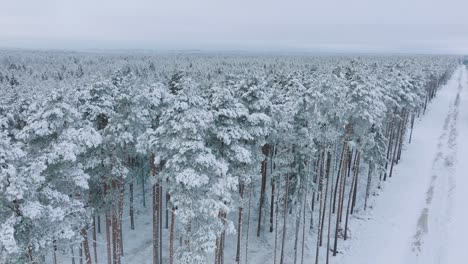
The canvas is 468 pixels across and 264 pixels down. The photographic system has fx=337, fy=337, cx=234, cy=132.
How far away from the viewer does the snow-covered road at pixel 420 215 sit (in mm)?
27984

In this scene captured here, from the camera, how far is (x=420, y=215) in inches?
1344

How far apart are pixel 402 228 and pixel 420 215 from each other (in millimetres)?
3800

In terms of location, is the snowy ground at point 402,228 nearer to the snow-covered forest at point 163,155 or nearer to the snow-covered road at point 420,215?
the snow-covered road at point 420,215

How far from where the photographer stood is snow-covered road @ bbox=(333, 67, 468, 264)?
91.8ft

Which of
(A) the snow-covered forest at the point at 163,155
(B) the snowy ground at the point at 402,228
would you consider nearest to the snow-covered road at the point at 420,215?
(B) the snowy ground at the point at 402,228

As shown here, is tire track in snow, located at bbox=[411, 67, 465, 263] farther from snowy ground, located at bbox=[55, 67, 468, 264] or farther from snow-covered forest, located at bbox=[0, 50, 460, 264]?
snow-covered forest, located at bbox=[0, 50, 460, 264]

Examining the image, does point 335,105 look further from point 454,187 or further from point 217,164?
point 454,187

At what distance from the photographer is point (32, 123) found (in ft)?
45.9

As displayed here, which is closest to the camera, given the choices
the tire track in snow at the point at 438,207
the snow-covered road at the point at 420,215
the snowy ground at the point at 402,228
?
the snowy ground at the point at 402,228

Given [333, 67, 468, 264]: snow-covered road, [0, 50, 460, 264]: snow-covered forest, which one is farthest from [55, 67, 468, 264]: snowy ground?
[0, 50, 460, 264]: snow-covered forest

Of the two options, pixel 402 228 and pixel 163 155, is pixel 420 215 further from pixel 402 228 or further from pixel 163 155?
pixel 163 155

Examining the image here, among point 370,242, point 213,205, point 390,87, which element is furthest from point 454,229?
point 213,205

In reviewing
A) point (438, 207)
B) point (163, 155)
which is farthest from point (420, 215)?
point (163, 155)

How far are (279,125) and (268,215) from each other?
13330 mm
